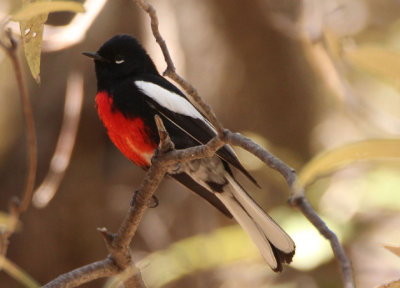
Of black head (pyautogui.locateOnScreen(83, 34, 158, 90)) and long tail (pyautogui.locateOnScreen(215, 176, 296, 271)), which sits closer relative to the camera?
long tail (pyautogui.locateOnScreen(215, 176, 296, 271))

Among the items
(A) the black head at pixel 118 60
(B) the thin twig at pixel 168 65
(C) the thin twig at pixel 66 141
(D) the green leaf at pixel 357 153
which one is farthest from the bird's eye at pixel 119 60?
(D) the green leaf at pixel 357 153

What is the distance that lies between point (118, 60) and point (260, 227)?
1.17 metres

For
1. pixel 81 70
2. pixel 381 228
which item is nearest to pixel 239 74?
pixel 81 70

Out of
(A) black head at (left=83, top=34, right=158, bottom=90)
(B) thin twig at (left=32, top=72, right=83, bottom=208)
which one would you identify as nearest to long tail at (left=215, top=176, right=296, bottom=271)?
(A) black head at (left=83, top=34, right=158, bottom=90)

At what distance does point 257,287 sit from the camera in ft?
12.1

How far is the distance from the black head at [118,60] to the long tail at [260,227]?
75 centimetres

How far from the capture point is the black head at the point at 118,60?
119 inches

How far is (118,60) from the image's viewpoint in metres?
3.10

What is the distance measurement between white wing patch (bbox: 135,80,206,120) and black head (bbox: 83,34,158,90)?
178 millimetres

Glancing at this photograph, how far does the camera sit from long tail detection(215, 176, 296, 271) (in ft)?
7.55

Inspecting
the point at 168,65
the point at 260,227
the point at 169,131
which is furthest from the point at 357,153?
the point at 169,131

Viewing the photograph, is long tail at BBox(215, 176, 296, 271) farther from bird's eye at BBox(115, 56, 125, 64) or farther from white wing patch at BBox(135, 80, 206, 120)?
bird's eye at BBox(115, 56, 125, 64)

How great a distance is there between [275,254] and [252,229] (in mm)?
216

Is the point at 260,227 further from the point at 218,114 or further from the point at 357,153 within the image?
the point at 218,114
